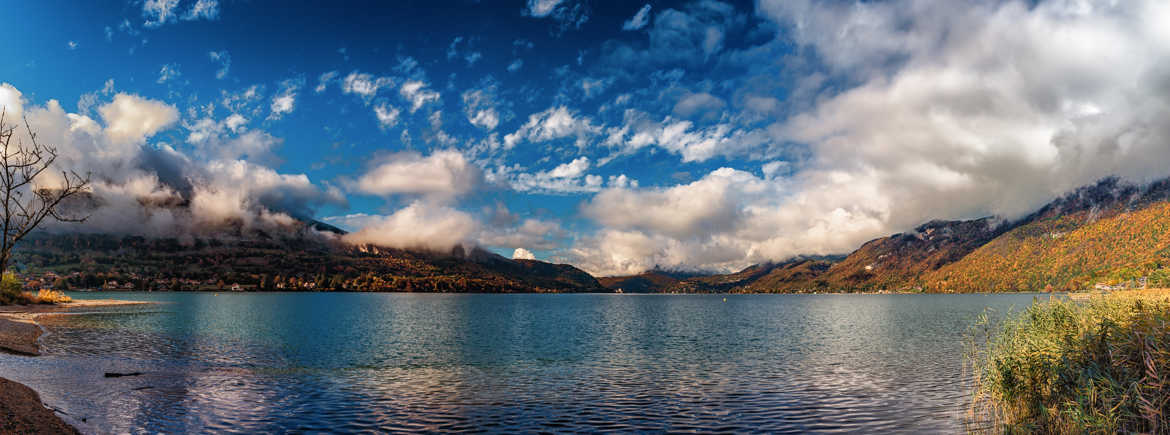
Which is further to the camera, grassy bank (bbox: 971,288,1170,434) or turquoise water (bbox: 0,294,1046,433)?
turquoise water (bbox: 0,294,1046,433)

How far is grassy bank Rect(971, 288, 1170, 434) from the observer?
19.3 metres

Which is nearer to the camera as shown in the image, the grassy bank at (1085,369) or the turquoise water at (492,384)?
the grassy bank at (1085,369)

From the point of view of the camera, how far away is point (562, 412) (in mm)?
31031

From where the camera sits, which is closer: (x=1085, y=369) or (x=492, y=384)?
(x=1085, y=369)

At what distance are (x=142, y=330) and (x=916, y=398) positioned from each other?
9797 centimetres

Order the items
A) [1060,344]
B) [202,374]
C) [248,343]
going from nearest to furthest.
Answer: [1060,344]
[202,374]
[248,343]

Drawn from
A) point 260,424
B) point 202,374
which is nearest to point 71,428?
point 260,424

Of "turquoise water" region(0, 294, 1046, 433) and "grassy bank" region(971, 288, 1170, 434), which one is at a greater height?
"grassy bank" region(971, 288, 1170, 434)

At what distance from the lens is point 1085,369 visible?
72.2 feet

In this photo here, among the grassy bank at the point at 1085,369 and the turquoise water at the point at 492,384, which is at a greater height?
the grassy bank at the point at 1085,369

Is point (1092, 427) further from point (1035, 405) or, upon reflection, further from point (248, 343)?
point (248, 343)

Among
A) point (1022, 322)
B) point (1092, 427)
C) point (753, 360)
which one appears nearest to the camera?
point (1092, 427)

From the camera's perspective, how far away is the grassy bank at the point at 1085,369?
19.3 m

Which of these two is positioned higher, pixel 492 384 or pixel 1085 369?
pixel 1085 369
